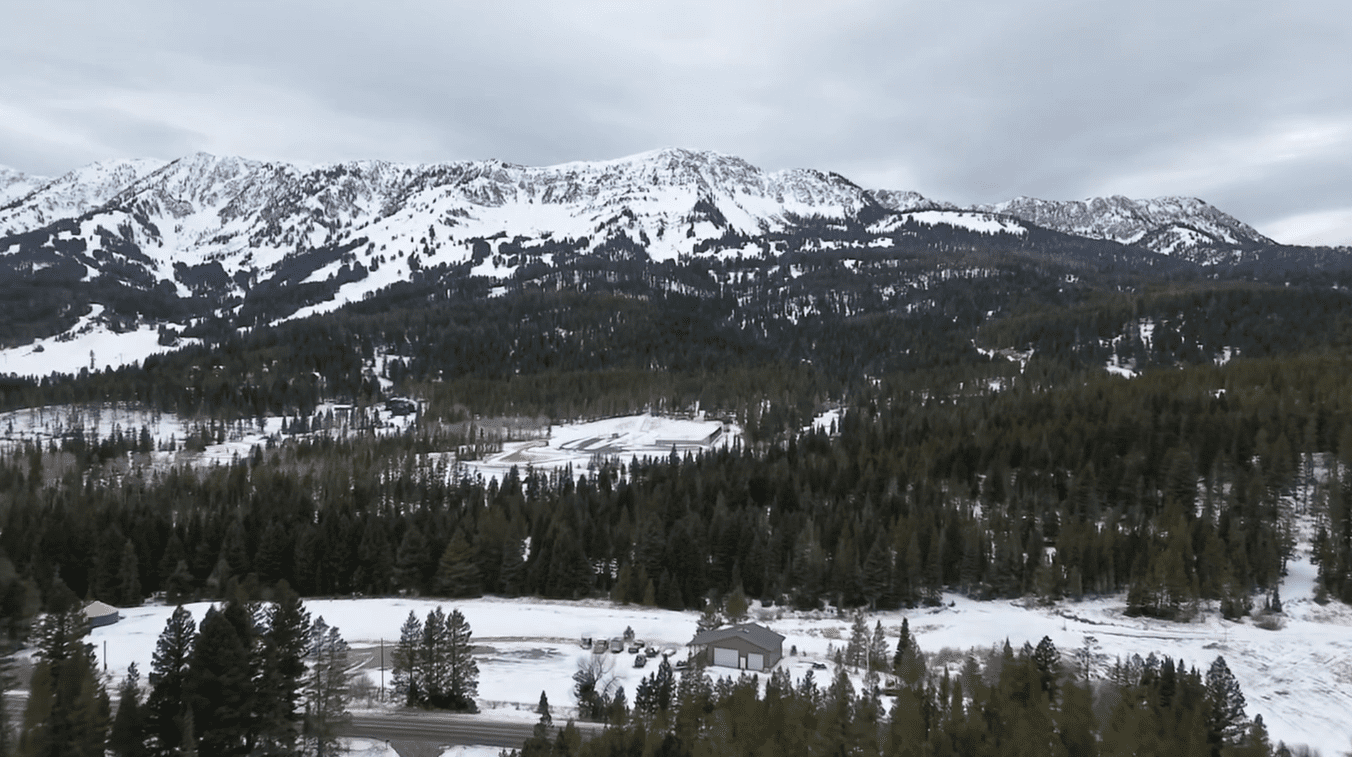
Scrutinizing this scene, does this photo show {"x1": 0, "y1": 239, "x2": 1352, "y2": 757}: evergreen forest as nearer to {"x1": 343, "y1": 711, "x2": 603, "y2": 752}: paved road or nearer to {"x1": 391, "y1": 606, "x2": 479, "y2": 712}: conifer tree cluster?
{"x1": 391, "y1": 606, "x2": 479, "y2": 712}: conifer tree cluster

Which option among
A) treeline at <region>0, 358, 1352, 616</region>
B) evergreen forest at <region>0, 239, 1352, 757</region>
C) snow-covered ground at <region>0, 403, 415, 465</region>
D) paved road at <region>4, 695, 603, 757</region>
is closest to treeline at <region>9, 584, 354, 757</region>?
evergreen forest at <region>0, 239, 1352, 757</region>

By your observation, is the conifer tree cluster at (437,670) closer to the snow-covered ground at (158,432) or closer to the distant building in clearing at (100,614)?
the distant building in clearing at (100,614)

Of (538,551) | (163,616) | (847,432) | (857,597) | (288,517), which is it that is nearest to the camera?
(163,616)

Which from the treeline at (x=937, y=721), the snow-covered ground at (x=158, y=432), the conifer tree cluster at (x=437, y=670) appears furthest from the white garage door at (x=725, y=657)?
the snow-covered ground at (x=158, y=432)

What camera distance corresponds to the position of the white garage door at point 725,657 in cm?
5847

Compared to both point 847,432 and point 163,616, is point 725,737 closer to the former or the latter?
point 163,616

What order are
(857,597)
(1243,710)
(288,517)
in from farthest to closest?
(288,517)
(857,597)
(1243,710)

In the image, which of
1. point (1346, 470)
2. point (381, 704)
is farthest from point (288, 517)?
point (1346, 470)

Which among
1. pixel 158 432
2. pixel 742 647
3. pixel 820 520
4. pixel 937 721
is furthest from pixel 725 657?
pixel 158 432

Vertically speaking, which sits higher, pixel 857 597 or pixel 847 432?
pixel 847 432

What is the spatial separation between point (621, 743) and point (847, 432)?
377 ft

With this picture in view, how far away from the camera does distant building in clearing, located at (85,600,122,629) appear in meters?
66.1

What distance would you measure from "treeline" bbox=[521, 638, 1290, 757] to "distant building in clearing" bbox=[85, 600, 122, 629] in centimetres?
4863

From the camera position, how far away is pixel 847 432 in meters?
148
